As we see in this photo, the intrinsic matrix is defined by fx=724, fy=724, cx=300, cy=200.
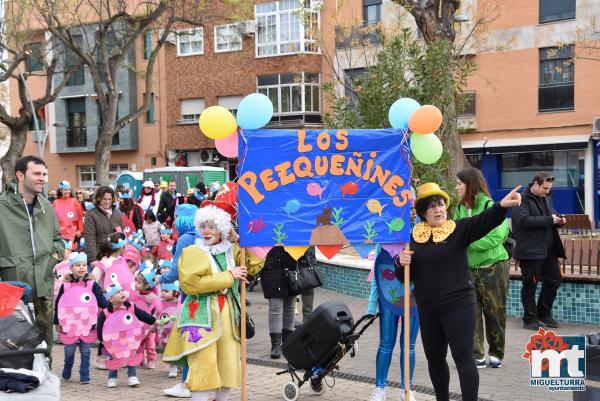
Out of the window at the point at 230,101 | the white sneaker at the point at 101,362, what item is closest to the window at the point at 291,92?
the window at the point at 230,101

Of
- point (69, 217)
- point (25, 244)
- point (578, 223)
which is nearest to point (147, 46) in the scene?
point (69, 217)

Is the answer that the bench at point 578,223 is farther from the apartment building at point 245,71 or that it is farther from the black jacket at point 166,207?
the apartment building at point 245,71

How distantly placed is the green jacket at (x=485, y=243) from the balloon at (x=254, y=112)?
87.3 inches

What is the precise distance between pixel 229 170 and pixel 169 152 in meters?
3.95

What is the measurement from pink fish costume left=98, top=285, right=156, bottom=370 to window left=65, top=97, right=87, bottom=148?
34823 mm

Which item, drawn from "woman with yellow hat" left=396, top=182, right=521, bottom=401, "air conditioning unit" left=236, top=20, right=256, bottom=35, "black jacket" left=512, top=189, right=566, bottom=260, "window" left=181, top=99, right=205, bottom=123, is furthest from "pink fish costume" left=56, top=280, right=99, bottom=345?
"window" left=181, top=99, right=205, bottom=123

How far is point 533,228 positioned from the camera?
8.91 meters

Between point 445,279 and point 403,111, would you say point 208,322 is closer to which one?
point 445,279

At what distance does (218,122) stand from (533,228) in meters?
4.90

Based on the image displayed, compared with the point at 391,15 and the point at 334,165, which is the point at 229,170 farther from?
the point at 334,165

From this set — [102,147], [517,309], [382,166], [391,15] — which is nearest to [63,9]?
[102,147]

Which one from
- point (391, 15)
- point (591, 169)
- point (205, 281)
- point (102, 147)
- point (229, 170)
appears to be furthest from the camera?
point (229, 170)

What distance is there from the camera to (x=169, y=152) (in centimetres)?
3691

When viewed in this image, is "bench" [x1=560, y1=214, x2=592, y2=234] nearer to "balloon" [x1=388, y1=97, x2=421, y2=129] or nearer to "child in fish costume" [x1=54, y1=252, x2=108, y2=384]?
"balloon" [x1=388, y1=97, x2=421, y2=129]
